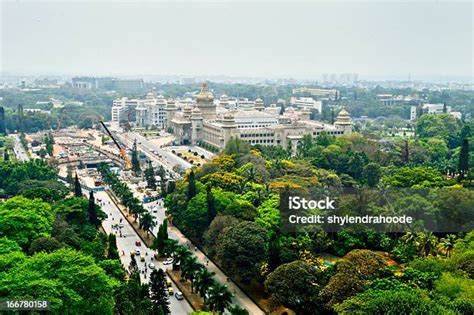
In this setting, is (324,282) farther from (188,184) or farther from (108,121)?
(108,121)

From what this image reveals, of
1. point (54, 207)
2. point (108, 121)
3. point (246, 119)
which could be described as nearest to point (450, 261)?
point (54, 207)

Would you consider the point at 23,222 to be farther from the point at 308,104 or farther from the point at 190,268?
the point at 308,104

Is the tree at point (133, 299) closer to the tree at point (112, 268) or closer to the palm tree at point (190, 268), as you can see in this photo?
the tree at point (112, 268)

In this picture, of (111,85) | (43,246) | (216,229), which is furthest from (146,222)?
(111,85)

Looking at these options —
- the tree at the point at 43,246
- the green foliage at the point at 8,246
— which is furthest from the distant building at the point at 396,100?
the green foliage at the point at 8,246

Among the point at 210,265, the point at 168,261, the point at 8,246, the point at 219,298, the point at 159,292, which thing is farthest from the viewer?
the point at 168,261

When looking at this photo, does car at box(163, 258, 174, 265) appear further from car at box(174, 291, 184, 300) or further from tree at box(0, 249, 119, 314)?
tree at box(0, 249, 119, 314)

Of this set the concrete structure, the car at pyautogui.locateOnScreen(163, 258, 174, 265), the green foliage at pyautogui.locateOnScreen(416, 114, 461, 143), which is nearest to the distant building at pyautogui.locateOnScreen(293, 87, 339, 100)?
the concrete structure
